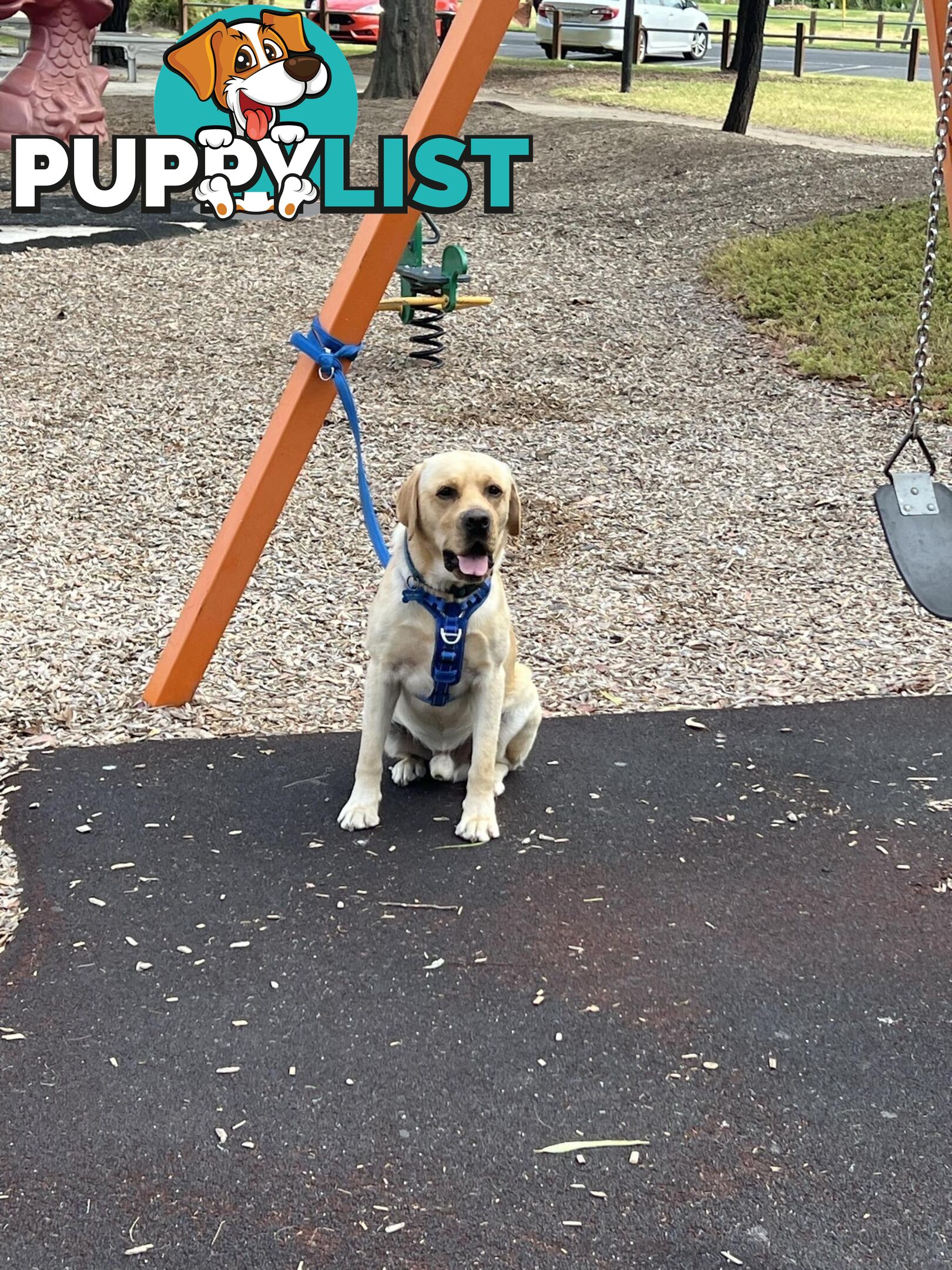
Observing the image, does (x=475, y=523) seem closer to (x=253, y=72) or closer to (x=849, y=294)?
(x=849, y=294)

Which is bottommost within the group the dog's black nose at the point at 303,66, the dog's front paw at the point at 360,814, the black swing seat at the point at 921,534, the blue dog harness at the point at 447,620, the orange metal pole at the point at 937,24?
the dog's front paw at the point at 360,814

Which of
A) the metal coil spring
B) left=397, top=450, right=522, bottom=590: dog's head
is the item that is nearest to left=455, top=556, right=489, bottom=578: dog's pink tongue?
left=397, top=450, right=522, bottom=590: dog's head

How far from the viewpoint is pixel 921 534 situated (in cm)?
371

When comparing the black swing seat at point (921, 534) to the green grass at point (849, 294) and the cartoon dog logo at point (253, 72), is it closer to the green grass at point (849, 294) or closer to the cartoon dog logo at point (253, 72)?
the green grass at point (849, 294)

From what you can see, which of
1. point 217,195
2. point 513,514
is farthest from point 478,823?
point 217,195

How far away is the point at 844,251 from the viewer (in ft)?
35.4

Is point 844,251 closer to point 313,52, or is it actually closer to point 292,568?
point 292,568

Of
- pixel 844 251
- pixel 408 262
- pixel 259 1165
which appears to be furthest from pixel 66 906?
pixel 844 251

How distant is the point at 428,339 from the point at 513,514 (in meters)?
5.07

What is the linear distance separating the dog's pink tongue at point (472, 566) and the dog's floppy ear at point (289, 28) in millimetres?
15188

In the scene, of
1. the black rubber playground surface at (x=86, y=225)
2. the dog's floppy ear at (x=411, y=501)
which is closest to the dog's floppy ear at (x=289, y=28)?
the black rubber playground surface at (x=86, y=225)

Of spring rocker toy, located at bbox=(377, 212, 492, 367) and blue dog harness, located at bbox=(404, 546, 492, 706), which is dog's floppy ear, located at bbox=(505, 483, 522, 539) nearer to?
blue dog harness, located at bbox=(404, 546, 492, 706)

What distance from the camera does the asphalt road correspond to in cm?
3156

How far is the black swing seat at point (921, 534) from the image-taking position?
11.8 ft
